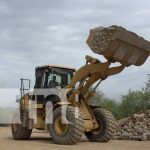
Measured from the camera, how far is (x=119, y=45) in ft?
52.4

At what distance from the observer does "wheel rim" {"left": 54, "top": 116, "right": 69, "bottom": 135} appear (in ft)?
54.6

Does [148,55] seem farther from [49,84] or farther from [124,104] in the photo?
[124,104]

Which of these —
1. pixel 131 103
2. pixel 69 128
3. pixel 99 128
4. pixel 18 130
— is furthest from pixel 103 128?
pixel 131 103

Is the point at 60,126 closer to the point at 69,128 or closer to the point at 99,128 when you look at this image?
the point at 69,128

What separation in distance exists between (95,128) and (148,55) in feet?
11.4

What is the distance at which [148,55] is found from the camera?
16.8 metres

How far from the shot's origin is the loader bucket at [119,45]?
15719 millimetres

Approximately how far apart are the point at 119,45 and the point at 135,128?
6862 millimetres

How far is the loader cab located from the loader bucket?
114 inches

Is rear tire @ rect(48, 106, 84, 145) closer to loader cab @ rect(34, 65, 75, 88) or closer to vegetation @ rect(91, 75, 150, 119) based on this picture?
loader cab @ rect(34, 65, 75, 88)

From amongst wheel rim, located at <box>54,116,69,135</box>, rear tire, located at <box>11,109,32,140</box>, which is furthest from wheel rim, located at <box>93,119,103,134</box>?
rear tire, located at <box>11,109,32,140</box>

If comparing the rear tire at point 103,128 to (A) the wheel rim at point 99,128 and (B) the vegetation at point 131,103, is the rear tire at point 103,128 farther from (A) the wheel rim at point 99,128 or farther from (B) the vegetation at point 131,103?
(B) the vegetation at point 131,103

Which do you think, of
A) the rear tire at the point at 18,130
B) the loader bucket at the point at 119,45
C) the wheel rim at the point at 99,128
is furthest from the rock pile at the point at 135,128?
the loader bucket at the point at 119,45

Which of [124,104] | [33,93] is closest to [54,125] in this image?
[33,93]
